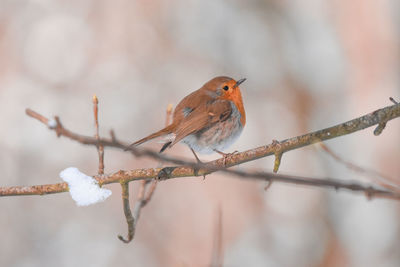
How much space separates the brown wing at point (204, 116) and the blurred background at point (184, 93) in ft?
8.14

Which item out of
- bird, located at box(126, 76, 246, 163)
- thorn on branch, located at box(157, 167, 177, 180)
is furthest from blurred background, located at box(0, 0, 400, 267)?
thorn on branch, located at box(157, 167, 177, 180)

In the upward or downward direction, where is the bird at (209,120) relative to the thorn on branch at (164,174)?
upward

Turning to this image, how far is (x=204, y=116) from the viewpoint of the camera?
2961 millimetres

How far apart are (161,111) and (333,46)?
2864 millimetres

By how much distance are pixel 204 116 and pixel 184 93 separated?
4.83 metres

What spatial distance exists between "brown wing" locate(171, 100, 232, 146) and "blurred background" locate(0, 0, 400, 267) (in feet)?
8.14

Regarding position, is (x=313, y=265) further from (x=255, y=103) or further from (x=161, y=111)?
(x=161, y=111)

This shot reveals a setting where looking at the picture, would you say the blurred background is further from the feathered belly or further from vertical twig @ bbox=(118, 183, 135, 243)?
vertical twig @ bbox=(118, 183, 135, 243)

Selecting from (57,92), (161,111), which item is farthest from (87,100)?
(161,111)

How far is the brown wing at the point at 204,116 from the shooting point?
109 inches

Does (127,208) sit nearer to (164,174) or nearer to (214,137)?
(164,174)

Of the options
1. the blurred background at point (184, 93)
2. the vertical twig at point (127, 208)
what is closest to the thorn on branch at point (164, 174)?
the vertical twig at point (127, 208)

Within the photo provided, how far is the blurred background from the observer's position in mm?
6129

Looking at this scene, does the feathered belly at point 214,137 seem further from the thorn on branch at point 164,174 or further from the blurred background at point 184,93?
the blurred background at point 184,93
